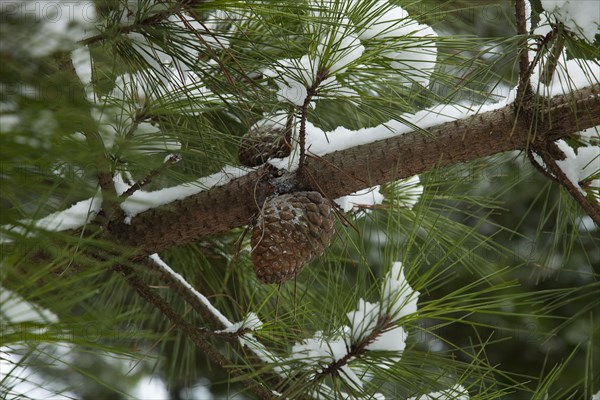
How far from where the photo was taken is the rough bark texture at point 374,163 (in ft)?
3.03

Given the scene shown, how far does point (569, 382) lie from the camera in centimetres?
246

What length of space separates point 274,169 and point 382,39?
9.2 inches

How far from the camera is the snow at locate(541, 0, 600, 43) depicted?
771mm

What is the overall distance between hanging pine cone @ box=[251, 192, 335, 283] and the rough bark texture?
4cm

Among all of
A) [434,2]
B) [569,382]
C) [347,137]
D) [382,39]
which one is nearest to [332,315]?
[347,137]

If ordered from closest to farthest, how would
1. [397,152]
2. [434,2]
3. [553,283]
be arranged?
[397,152], [434,2], [553,283]

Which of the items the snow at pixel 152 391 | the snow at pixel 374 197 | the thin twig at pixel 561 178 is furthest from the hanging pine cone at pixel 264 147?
the snow at pixel 152 391

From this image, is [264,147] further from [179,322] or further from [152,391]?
[152,391]

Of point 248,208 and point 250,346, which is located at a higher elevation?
point 248,208

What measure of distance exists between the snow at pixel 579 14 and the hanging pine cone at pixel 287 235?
0.34 meters

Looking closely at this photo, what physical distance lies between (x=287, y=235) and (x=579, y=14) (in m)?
0.41

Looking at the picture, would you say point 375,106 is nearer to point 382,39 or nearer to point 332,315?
point 382,39

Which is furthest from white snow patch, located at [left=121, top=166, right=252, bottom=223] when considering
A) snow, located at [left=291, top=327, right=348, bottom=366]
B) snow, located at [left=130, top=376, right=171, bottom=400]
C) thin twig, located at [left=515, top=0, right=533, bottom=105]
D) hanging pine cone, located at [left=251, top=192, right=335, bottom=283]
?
snow, located at [left=130, top=376, right=171, bottom=400]

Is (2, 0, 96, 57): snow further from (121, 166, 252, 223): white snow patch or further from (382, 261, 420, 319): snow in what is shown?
(382, 261, 420, 319): snow
